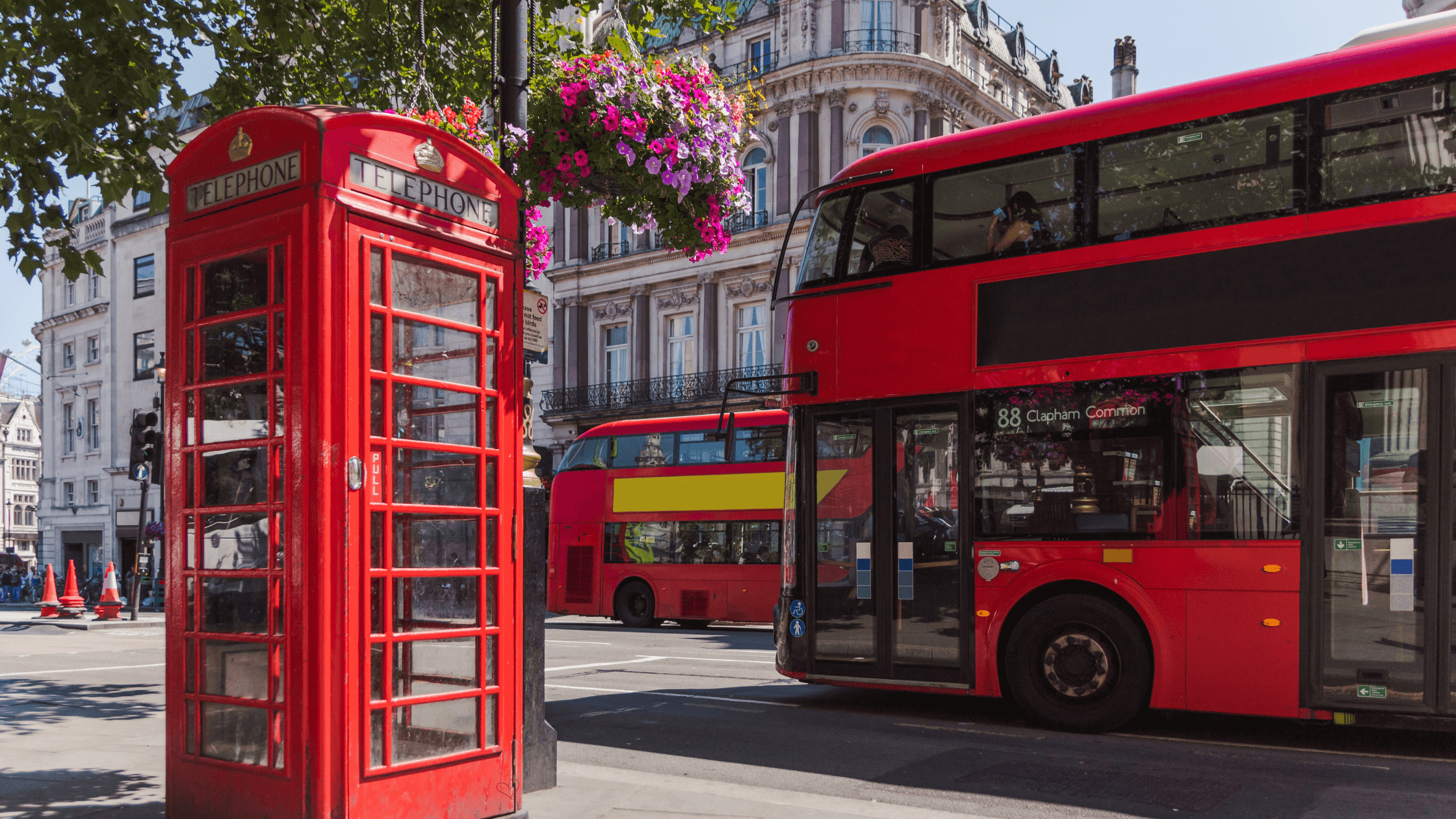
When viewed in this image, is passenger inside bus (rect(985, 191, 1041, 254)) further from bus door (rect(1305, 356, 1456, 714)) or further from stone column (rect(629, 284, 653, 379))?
stone column (rect(629, 284, 653, 379))

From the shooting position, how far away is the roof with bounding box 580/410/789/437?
17.2m

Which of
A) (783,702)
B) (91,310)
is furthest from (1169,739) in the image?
(91,310)

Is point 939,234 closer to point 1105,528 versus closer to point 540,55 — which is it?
point 1105,528

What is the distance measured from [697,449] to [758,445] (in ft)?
3.80

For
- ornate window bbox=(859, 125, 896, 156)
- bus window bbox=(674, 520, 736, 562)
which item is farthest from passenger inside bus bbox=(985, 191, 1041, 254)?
ornate window bbox=(859, 125, 896, 156)

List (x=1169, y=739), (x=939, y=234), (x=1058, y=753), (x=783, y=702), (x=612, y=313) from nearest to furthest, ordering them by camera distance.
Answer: (x=1058, y=753) < (x=1169, y=739) < (x=939, y=234) < (x=783, y=702) < (x=612, y=313)

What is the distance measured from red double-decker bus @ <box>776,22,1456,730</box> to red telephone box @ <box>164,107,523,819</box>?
4549mm

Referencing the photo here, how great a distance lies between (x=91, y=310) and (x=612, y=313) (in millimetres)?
22721

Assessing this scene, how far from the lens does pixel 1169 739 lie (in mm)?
7336

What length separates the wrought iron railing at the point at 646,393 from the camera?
30438mm

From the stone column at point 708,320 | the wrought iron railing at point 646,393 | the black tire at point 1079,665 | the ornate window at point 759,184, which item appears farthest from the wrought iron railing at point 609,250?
the black tire at point 1079,665

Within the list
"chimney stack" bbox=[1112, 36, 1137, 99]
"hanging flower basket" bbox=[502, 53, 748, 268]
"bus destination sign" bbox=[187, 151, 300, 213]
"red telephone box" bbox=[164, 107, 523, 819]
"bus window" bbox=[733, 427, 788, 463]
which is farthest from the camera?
"chimney stack" bbox=[1112, 36, 1137, 99]

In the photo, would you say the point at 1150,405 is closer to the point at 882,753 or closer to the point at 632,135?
the point at 882,753

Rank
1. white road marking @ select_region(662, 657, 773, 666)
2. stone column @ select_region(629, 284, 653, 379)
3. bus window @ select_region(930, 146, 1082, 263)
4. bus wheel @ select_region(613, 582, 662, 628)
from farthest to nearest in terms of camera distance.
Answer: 1. stone column @ select_region(629, 284, 653, 379)
2. bus wheel @ select_region(613, 582, 662, 628)
3. white road marking @ select_region(662, 657, 773, 666)
4. bus window @ select_region(930, 146, 1082, 263)
